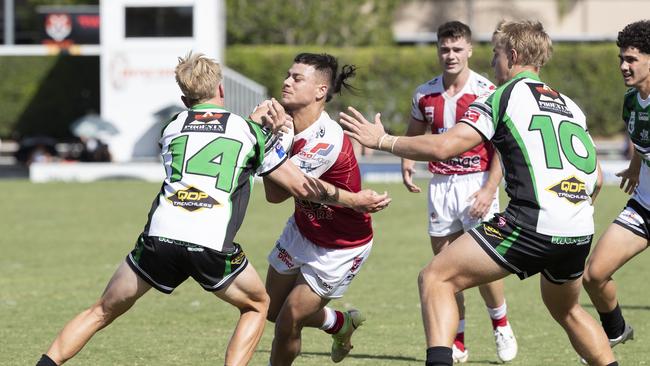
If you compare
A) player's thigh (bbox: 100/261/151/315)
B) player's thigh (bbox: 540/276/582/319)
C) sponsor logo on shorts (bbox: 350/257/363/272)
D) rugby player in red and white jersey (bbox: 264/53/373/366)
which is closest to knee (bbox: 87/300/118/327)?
player's thigh (bbox: 100/261/151/315)

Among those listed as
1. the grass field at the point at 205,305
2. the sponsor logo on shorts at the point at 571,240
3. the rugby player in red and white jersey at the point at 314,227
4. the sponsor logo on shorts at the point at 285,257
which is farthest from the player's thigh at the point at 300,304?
the sponsor logo on shorts at the point at 571,240

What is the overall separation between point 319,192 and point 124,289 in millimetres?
1277

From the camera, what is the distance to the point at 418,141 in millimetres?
6500

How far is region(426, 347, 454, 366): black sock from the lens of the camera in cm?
625

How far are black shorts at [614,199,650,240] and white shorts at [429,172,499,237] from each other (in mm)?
1083

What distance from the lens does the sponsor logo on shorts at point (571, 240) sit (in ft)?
21.1

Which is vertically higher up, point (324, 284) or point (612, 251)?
point (612, 251)

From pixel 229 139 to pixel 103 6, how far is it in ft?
92.6

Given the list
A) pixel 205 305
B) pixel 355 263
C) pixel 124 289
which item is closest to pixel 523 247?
pixel 355 263

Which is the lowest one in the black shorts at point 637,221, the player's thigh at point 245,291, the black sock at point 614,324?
the black sock at point 614,324

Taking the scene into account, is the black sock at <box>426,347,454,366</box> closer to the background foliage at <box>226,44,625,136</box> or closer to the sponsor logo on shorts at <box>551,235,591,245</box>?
the sponsor logo on shorts at <box>551,235,591,245</box>

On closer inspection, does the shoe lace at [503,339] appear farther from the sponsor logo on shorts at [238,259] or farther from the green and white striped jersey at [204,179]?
the green and white striped jersey at [204,179]

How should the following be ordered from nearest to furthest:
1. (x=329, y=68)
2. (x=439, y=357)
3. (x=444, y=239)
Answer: (x=439, y=357)
(x=329, y=68)
(x=444, y=239)

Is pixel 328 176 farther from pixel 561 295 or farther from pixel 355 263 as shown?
pixel 561 295
